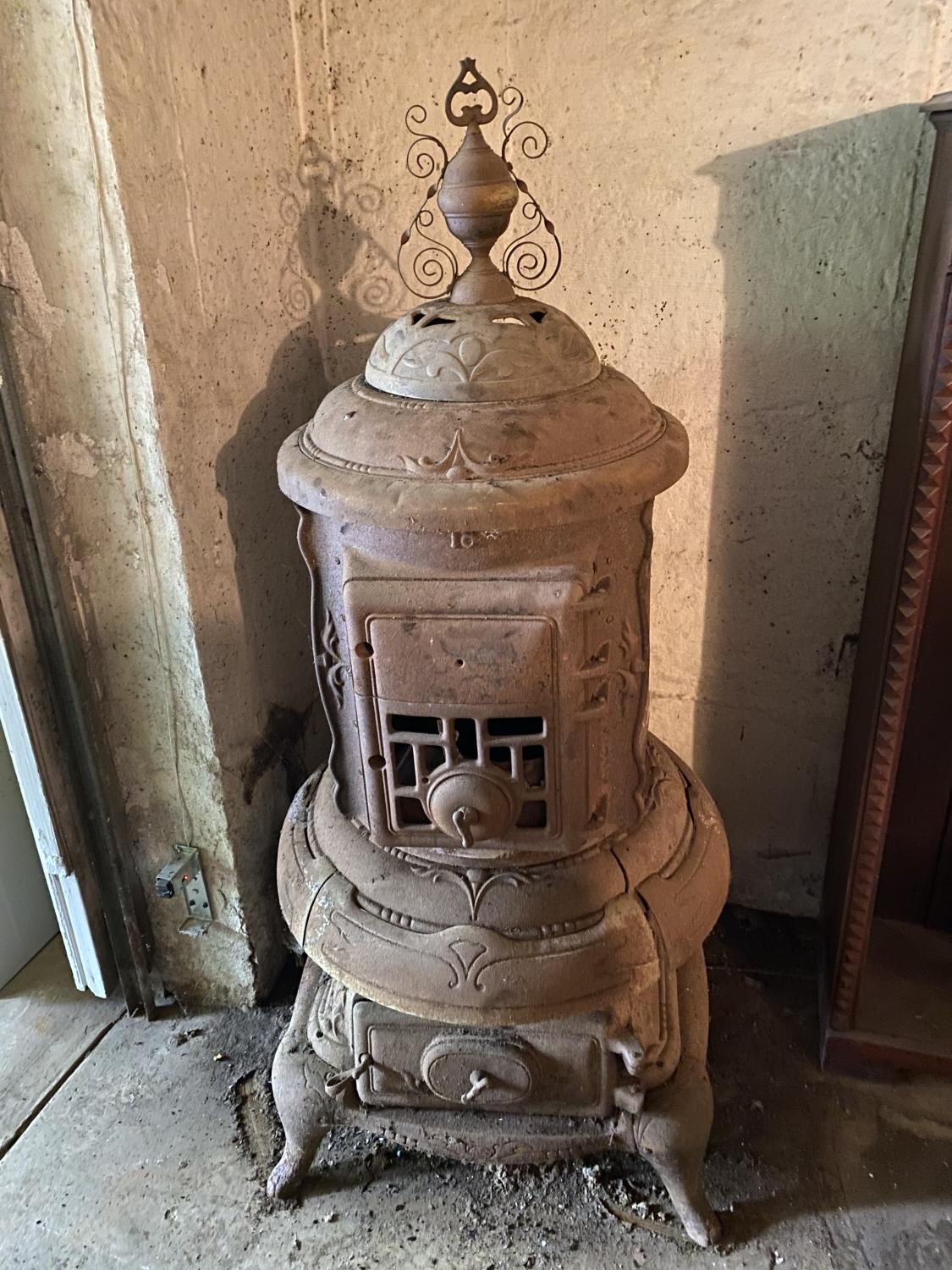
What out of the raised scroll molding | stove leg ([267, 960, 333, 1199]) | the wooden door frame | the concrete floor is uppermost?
the raised scroll molding

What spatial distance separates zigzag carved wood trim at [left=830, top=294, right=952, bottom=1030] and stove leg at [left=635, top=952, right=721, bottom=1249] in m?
0.35

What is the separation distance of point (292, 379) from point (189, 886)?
40.1 inches

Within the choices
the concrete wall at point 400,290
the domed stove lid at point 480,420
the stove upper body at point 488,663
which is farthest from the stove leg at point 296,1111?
the domed stove lid at point 480,420

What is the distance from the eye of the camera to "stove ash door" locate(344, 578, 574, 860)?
127 cm

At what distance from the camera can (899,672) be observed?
58.6 inches

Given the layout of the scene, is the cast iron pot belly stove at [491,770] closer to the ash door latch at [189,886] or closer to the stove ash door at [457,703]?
the stove ash door at [457,703]

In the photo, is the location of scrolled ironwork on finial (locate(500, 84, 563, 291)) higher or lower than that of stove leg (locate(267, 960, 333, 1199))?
higher

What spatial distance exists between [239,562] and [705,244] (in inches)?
39.4

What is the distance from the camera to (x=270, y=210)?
1.69m

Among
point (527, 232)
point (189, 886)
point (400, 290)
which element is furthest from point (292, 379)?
point (189, 886)

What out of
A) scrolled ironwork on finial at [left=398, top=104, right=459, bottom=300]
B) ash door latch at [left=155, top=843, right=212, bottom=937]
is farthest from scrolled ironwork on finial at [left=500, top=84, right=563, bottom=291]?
ash door latch at [left=155, top=843, right=212, bottom=937]

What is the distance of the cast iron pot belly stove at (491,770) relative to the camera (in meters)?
1.27

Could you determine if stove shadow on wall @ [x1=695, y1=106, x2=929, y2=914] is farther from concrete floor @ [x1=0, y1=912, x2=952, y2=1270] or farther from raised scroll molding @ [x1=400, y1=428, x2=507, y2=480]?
raised scroll molding @ [x1=400, y1=428, x2=507, y2=480]

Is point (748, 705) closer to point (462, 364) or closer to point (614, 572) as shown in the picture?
point (614, 572)
